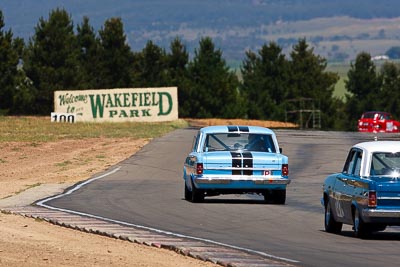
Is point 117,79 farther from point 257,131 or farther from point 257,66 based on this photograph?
point 257,131

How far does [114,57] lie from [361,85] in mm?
32236

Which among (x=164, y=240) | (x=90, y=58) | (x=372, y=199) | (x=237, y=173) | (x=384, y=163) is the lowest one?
(x=164, y=240)

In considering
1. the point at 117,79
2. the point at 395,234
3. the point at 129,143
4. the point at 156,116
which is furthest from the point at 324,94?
the point at 395,234

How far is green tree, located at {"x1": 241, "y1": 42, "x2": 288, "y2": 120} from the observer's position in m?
112

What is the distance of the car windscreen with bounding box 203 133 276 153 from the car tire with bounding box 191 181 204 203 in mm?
956

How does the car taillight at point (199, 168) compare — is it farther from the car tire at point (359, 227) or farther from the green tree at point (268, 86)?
the green tree at point (268, 86)

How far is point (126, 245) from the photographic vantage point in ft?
56.7

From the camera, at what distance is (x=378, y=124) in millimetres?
71500

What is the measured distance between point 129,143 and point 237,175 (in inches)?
1045

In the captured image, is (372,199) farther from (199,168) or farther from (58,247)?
(199,168)

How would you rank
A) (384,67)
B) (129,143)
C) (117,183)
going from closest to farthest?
(117,183) < (129,143) < (384,67)

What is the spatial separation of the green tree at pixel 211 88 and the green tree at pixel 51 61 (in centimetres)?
1235

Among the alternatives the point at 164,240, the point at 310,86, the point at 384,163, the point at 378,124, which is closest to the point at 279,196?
the point at 384,163

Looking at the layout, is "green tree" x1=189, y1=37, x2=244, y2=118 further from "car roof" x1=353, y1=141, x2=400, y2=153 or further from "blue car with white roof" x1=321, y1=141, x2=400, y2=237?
"car roof" x1=353, y1=141, x2=400, y2=153
